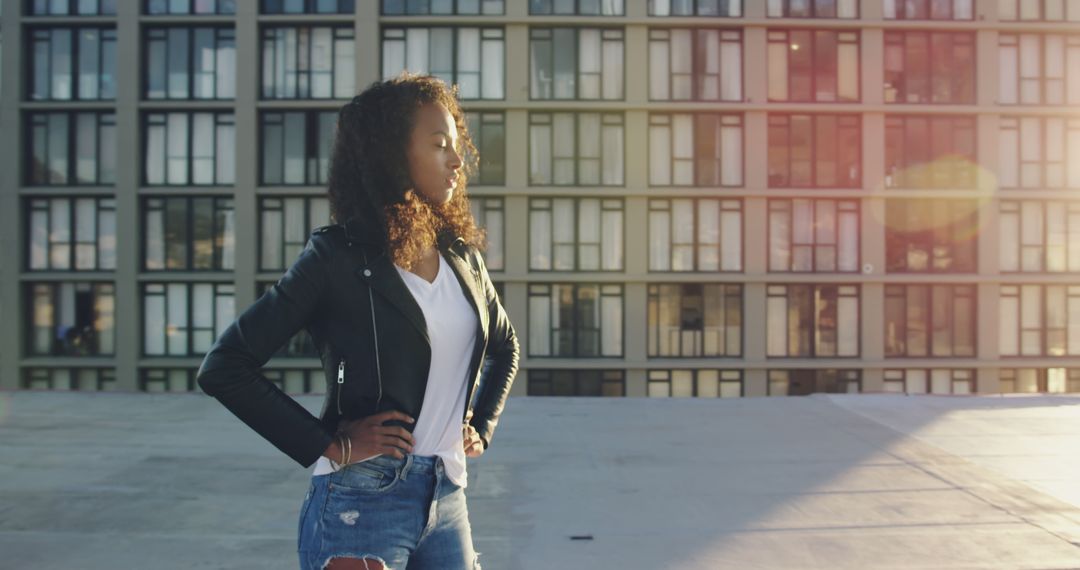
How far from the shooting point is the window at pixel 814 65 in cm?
2017

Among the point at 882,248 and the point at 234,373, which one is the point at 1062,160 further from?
the point at 234,373

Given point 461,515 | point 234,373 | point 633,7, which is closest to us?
point 234,373

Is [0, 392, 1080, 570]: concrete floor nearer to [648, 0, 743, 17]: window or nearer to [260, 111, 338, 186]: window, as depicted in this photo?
[260, 111, 338, 186]: window

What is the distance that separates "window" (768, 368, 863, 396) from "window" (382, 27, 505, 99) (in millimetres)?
9251

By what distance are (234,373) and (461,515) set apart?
0.67m

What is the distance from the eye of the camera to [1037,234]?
68.2ft

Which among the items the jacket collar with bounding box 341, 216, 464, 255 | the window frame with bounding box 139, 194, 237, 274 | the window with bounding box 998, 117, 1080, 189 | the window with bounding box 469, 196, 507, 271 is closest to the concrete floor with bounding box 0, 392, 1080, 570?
Answer: the jacket collar with bounding box 341, 216, 464, 255

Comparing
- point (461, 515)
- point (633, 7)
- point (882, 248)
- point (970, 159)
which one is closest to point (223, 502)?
point (461, 515)

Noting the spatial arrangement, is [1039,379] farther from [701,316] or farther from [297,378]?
[297,378]

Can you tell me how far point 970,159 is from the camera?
67.1 feet

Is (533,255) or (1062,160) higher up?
(1062,160)

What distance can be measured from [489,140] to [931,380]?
39.3ft

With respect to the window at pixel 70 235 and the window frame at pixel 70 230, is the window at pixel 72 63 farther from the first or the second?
the window at pixel 70 235

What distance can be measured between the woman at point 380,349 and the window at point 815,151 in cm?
1888
